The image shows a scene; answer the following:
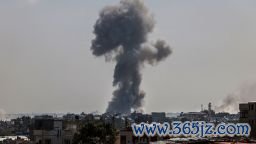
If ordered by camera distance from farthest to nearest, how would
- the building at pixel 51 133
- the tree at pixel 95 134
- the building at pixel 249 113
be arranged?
1. the building at pixel 51 133
2. the building at pixel 249 113
3. the tree at pixel 95 134

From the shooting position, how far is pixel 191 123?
179ft

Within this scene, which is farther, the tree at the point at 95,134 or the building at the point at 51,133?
the building at the point at 51,133

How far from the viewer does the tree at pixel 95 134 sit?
93.6m

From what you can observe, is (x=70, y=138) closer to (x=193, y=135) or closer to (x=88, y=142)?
(x=88, y=142)

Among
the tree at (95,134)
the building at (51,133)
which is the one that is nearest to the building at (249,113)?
the tree at (95,134)

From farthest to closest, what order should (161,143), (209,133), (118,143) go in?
1. (118,143)
2. (209,133)
3. (161,143)

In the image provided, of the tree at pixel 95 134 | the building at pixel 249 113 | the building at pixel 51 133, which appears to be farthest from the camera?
the building at pixel 51 133

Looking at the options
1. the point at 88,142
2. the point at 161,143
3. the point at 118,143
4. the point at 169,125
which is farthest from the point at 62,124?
the point at 161,143

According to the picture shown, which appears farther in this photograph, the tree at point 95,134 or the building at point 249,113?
the building at point 249,113

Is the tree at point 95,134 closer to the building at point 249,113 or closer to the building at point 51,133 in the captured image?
the building at point 249,113

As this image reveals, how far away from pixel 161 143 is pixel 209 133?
995 cm

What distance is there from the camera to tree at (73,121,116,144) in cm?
9362

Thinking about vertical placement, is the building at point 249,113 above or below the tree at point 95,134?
above

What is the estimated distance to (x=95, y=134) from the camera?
9550cm
